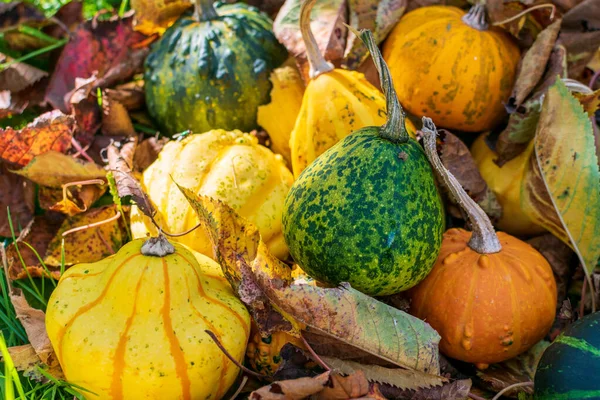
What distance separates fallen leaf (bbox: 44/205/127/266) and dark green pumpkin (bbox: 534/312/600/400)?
1.65 meters

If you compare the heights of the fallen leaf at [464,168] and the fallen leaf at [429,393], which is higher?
the fallen leaf at [464,168]

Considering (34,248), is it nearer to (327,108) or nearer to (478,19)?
(327,108)

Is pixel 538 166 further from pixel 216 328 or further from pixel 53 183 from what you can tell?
pixel 53 183

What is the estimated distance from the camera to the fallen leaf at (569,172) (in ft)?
7.40

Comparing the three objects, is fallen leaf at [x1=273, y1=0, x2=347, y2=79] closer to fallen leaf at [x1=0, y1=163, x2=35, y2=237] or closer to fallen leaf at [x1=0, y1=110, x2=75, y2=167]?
fallen leaf at [x1=0, y1=110, x2=75, y2=167]

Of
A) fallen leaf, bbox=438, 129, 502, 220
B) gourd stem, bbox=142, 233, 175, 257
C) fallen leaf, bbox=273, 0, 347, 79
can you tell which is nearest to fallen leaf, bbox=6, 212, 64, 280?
gourd stem, bbox=142, 233, 175, 257

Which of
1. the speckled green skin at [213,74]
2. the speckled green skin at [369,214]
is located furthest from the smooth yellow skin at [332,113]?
the speckled green skin at [213,74]

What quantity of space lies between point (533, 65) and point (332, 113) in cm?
86

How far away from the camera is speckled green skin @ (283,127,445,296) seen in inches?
71.3

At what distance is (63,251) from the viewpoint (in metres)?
2.35

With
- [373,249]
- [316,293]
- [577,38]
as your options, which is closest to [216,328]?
[316,293]

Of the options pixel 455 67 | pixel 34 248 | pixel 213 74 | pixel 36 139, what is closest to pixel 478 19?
pixel 455 67

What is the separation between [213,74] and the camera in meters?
2.82

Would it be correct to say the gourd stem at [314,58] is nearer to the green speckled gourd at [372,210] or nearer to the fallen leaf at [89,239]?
the green speckled gourd at [372,210]
